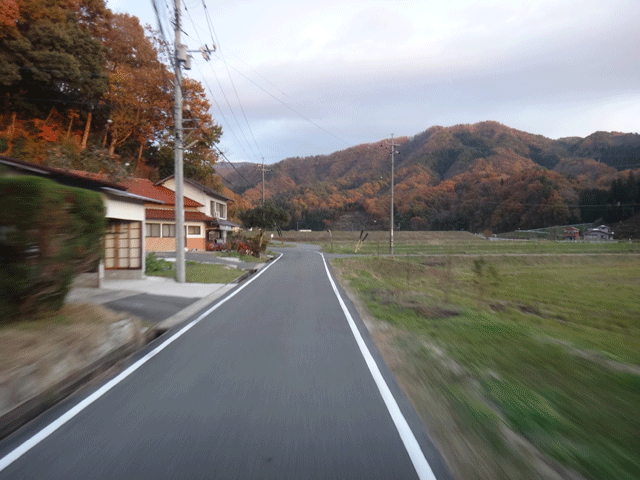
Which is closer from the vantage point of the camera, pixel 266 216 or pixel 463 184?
pixel 266 216

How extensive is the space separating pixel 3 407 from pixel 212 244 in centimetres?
4090

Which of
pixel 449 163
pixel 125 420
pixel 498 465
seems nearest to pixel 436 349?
pixel 498 465

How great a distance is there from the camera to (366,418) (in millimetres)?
4879

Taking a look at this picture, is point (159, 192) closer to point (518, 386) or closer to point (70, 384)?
point (70, 384)

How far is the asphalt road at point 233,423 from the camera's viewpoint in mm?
3775

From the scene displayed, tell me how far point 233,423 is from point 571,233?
94.4 m

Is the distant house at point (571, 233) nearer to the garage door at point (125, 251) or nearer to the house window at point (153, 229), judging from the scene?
the house window at point (153, 229)

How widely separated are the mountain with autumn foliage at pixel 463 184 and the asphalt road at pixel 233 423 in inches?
3026

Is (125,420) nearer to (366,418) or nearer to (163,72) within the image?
(366,418)

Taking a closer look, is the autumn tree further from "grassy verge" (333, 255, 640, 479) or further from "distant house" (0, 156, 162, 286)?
"grassy verge" (333, 255, 640, 479)

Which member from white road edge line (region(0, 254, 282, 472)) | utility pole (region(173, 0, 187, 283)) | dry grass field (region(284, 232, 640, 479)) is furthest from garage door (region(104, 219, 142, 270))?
white road edge line (region(0, 254, 282, 472))

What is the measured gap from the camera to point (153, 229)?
4097 centimetres

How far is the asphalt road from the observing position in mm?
3775

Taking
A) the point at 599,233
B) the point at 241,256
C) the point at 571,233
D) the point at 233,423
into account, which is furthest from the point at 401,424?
the point at 599,233
